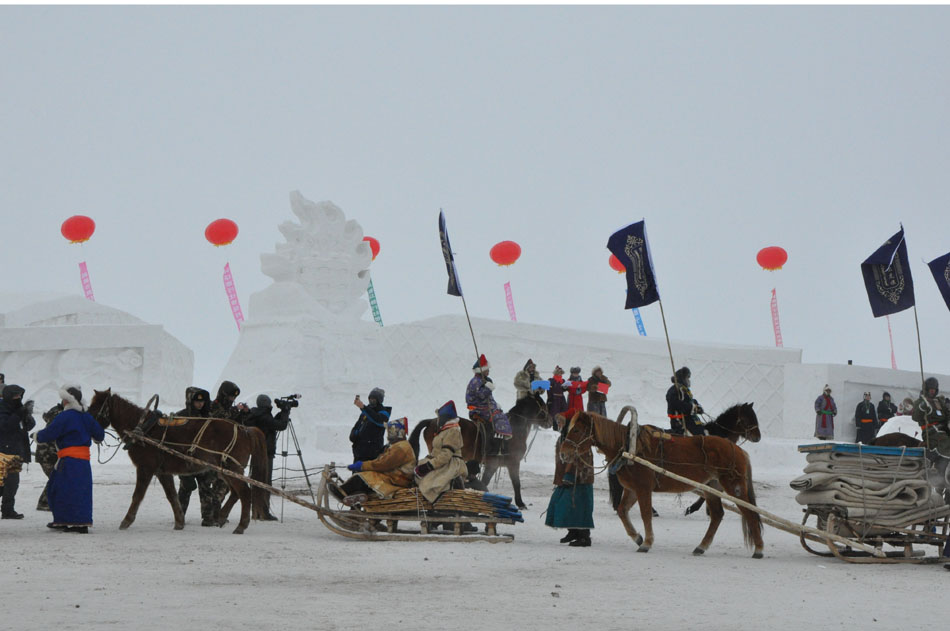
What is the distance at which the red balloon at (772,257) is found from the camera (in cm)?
2748

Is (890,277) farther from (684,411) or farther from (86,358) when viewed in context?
(86,358)

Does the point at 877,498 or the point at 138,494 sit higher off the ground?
the point at 138,494

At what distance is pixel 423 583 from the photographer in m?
6.97

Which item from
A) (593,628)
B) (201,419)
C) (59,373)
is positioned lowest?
(593,628)

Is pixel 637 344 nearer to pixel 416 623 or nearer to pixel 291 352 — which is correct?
pixel 291 352

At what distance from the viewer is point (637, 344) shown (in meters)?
24.7

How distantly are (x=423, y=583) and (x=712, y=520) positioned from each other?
3.30m

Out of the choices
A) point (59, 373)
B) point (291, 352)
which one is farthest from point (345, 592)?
point (59, 373)

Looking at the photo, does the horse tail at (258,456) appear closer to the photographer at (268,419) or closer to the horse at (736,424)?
the photographer at (268,419)

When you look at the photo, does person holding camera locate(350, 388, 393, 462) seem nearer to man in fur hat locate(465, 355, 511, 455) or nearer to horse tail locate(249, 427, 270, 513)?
horse tail locate(249, 427, 270, 513)

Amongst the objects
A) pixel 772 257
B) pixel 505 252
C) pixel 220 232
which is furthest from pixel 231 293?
pixel 772 257

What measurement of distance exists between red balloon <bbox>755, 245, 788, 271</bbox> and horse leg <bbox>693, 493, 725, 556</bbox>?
1927 cm

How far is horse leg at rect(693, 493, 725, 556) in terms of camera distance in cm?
908

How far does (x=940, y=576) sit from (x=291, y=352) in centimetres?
1421
